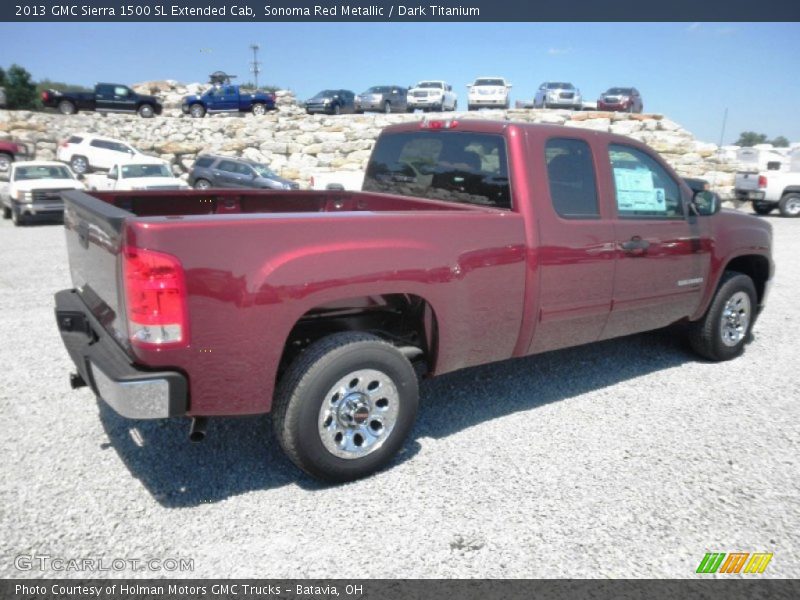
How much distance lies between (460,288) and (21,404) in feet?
10.1

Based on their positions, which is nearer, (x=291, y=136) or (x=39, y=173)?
(x=39, y=173)

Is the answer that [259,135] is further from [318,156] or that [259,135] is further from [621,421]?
[621,421]

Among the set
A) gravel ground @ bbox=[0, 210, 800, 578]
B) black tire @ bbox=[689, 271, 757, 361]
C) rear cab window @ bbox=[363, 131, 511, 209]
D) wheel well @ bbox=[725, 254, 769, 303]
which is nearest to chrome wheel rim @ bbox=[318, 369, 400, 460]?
gravel ground @ bbox=[0, 210, 800, 578]

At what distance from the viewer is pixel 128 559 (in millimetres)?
2551

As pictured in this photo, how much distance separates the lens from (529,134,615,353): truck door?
3742 mm

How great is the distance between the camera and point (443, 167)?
4.22 metres

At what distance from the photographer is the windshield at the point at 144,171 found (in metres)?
17.0

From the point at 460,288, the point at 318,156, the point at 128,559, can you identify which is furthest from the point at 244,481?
the point at 318,156

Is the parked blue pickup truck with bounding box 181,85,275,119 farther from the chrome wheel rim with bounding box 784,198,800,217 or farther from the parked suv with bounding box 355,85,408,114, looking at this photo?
the chrome wheel rim with bounding box 784,198,800,217

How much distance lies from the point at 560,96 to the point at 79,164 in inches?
882

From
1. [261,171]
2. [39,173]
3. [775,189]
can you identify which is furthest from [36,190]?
[775,189]

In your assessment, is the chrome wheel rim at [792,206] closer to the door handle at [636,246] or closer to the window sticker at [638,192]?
the window sticker at [638,192]

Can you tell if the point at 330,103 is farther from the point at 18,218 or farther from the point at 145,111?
the point at 18,218

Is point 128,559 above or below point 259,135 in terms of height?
below
